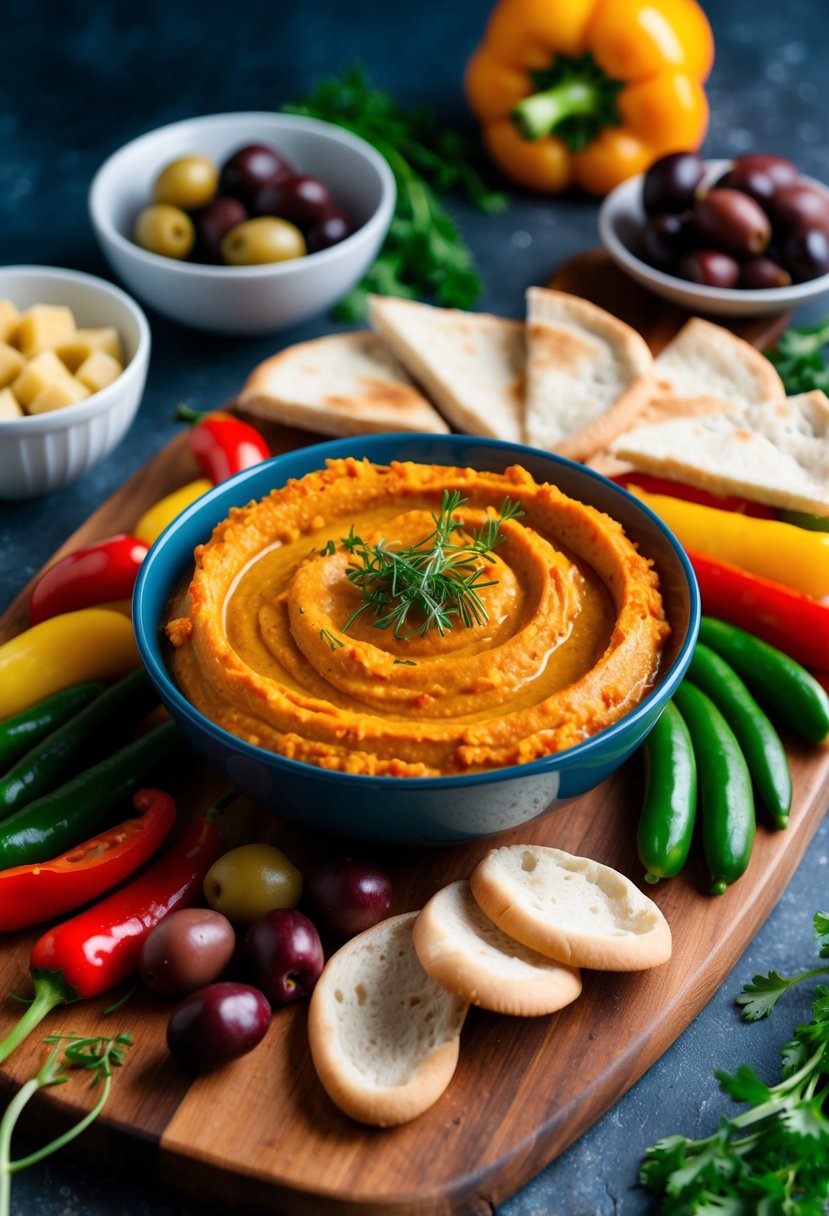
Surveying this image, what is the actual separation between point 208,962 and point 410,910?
2.02 feet

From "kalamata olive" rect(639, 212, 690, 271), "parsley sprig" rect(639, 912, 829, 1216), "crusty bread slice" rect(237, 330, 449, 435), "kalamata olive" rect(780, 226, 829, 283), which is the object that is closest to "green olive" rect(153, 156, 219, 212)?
"crusty bread slice" rect(237, 330, 449, 435)

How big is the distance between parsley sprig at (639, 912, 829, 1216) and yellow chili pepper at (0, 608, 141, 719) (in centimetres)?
227

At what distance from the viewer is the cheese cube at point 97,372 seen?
522 cm

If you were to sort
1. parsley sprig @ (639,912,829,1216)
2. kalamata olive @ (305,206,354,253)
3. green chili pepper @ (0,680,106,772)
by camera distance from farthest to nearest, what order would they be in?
kalamata olive @ (305,206,354,253)
green chili pepper @ (0,680,106,772)
parsley sprig @ (639,912,829,1216)

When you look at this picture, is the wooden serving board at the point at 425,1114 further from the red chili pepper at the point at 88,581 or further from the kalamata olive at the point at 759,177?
the kalamata olive at the point at 759,177

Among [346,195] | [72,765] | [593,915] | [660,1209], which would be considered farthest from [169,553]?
[346,195]

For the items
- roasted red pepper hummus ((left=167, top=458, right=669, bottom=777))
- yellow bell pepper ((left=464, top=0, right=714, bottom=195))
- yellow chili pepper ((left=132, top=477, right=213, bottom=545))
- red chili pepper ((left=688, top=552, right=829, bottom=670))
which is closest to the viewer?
roasted red pepper hummus ((left=167, top=458, right=669, bottom=777))

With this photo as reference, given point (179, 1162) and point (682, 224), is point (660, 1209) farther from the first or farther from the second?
point (682, 224)

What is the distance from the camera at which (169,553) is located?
13.8 feet

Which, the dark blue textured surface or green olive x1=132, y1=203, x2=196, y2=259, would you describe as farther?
the dark blue textured surface

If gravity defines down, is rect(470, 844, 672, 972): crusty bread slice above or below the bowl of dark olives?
below

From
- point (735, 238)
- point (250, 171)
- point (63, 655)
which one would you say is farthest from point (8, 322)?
point (735, 238)

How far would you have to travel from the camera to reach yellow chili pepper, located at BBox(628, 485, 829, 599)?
456cm

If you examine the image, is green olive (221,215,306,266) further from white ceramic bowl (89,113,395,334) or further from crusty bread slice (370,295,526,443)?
crusty bread slice (370,295,526,443)
